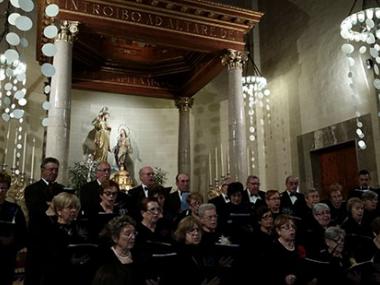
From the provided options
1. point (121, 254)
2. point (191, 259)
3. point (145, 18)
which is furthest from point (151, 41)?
point (121, 254)

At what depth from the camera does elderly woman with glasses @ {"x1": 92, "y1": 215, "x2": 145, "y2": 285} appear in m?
2.72

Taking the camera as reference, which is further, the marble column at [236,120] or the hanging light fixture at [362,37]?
the marble column at [236,120]

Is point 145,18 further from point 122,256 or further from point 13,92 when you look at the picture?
point 122,256

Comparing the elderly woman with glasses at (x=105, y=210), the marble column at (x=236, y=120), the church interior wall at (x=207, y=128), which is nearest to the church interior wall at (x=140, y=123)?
the church interior wall at (x=207, y=128)

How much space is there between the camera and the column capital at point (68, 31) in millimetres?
7422

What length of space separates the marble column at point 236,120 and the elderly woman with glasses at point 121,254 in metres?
5.54

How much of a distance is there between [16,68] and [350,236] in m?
6.98

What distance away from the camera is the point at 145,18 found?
8180 millimetres

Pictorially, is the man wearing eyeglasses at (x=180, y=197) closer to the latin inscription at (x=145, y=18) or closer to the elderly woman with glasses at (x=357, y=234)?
the elderly woman with glasses at (x=357, y=234)

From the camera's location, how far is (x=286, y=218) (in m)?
3.60

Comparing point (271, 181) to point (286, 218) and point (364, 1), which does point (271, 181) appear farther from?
point (286, 218)

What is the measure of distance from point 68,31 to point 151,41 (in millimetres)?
1800

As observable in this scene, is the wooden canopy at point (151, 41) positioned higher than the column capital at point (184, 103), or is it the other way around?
the wooden canopy at point (151, 41)

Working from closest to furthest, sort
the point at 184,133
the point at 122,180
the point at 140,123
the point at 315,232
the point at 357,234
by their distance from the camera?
1. the point at 315,232
2. the point at 357,234
3. the point at 122,180
4. the point at 184,133
5. the point at 140,123
